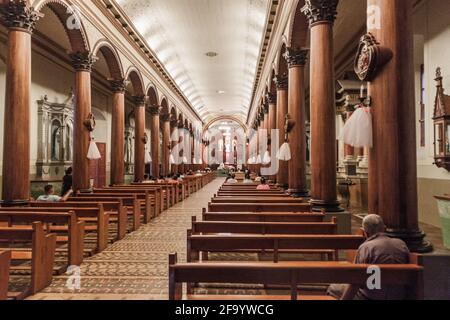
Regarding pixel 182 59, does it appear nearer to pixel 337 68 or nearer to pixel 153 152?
pixel 153 152

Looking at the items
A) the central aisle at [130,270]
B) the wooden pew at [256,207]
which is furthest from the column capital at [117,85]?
the wooden pew at [256,207]

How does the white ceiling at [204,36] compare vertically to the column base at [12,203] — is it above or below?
above

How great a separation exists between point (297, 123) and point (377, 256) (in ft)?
20.8

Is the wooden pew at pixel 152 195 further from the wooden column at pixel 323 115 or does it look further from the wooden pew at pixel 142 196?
the wooden column at pixel 323 115

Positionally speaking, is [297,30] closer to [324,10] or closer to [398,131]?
[324,10]

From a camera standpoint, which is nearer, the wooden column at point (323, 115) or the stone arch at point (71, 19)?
the wooden column at point (323, 115)

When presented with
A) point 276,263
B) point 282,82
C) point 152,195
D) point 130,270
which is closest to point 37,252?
point 130,270

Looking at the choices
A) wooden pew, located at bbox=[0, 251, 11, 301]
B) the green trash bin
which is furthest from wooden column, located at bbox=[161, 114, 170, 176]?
wooden pew, located at bbox=[0, 251, 11, 301]

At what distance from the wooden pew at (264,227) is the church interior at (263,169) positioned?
17 mm

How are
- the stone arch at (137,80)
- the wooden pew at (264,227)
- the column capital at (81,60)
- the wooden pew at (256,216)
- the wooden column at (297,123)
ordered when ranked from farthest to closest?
1. the stone arch at (137,80)
2. the column capital at (81,60)
3. the wooden column at (297,123)
4. the wooden pew at (256,216)
5. the wooden pew at (264,227)

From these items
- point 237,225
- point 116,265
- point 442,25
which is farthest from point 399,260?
point 442,25

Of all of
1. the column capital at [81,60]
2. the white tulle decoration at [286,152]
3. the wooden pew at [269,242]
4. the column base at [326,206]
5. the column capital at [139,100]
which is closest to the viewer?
the wooden pew at [269,242]

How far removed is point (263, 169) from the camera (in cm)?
1656

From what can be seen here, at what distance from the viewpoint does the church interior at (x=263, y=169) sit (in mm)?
3076
